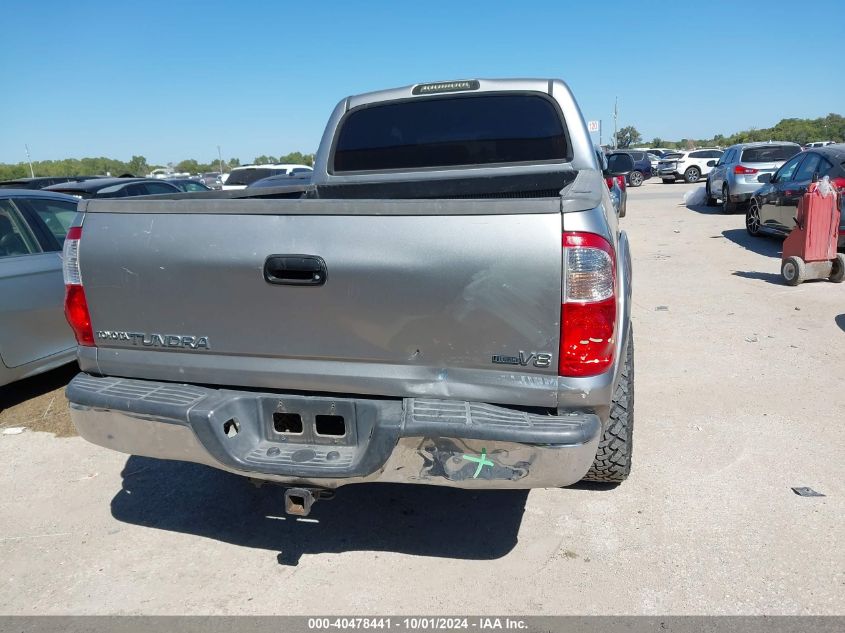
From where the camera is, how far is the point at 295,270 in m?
2.46

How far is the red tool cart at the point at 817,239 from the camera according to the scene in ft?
25.0

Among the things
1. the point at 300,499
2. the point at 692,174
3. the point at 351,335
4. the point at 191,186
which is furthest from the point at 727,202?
the point at 692,174

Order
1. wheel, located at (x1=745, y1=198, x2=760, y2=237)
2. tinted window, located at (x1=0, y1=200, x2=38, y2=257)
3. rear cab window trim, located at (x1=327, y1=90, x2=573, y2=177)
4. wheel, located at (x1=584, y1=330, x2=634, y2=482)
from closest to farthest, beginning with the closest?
wheel, located at (x1=584, y1=330, x2=634, y2=482)
rear cab window trim, located at (x1=327, y1=90, x2=573, y2=177)
tinted window, located at (x1=0, y1=200, x2=38, y2=257)
wheel, located at (x1=745, y1=198, x2=760, y2=237)

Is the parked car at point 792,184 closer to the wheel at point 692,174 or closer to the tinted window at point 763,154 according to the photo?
the tinted window at point 763,154

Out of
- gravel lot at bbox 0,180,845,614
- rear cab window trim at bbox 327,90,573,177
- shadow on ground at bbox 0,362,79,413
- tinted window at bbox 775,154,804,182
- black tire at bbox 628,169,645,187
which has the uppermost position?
rear cab window trim at bbox 327,90,573,177

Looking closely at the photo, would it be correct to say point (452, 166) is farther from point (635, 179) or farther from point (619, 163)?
point (635, 179)

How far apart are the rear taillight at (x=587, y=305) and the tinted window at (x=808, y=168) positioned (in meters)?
8.67

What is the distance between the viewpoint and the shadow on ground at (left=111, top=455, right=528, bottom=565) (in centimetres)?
311

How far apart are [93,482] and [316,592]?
71.6 inches

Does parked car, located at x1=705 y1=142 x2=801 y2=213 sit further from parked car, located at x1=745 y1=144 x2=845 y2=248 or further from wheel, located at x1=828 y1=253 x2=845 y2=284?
wheel, located at x1=828 y1=253 x2=845 y2=284

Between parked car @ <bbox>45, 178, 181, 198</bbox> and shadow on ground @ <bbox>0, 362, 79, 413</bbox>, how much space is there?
377cm

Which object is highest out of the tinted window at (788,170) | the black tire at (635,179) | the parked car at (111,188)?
the parked car at (111,188)

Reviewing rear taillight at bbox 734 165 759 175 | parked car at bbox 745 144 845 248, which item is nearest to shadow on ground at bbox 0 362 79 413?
parked car at bbox 745 144 845 248
